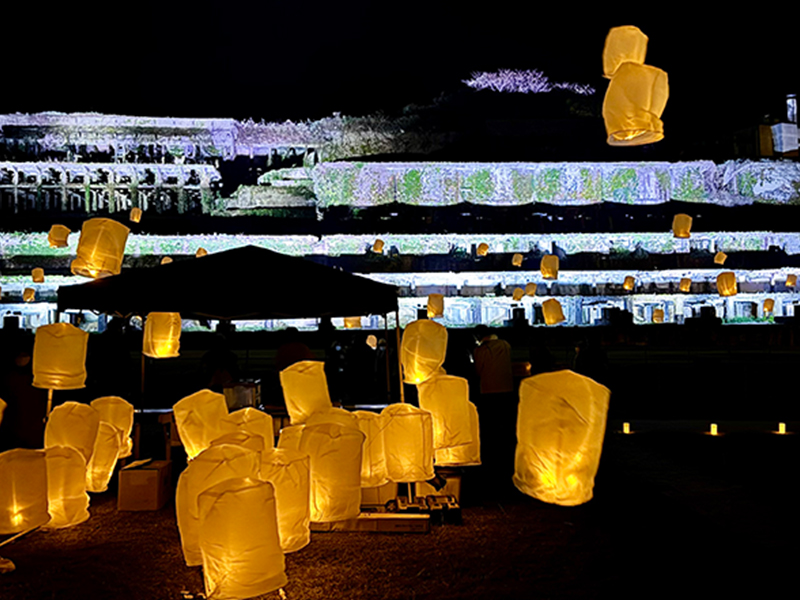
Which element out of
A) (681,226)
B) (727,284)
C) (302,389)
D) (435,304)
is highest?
(681,226)

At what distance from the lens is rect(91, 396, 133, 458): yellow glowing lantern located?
22.0ft

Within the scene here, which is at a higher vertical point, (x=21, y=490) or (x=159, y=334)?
(x=159, y=334)

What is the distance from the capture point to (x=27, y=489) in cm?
491

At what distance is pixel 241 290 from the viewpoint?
6324 mm

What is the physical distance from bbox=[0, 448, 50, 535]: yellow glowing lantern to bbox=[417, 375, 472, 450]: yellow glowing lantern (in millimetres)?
2877

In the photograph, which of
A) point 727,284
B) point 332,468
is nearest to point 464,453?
point 332,468

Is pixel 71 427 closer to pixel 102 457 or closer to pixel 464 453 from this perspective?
pixel 102 457

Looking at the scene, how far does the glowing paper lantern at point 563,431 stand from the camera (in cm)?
437

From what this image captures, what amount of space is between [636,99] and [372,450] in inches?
128

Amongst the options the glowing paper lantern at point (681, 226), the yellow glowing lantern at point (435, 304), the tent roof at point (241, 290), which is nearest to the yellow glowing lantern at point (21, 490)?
the tent roof at point (241, 290)

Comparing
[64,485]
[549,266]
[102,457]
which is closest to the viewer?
[64,485]

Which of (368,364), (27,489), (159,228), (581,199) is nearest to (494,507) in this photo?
(27,489)

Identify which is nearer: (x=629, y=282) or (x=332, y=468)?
(x=332, y=468)

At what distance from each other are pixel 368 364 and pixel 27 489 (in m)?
8.49
